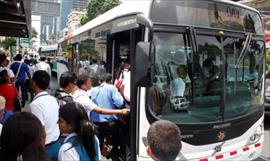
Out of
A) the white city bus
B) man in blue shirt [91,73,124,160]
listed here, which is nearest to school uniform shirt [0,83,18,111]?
man in blue shirt [91,73,124,160]

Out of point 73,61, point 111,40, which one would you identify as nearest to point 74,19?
point 73,61

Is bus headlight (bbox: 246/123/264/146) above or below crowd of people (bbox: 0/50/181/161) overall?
below

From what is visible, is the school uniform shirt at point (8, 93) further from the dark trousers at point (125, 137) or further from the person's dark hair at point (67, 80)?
the dark trousers at point (125, 137)

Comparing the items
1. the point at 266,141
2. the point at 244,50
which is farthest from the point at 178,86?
the point at 266,141

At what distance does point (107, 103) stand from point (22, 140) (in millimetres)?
3438

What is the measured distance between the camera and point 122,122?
20.0ft

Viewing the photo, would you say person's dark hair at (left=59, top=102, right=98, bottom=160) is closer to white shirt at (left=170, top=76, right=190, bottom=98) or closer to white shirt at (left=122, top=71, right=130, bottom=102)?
white shirt at (left=170, top=76, right=190, bottom=98)

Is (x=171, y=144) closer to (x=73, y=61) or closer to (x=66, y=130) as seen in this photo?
(x=66, y=130)

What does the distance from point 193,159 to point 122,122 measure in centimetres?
148

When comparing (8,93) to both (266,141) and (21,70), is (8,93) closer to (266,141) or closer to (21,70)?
(21,70)

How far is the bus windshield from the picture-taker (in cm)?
491

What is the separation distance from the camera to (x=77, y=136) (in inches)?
117

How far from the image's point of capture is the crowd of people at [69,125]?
2.42m

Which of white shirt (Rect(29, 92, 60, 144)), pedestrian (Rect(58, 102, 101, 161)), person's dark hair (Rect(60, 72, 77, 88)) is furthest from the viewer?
person's dark hair (Rect(60, 72, 77, 88))
